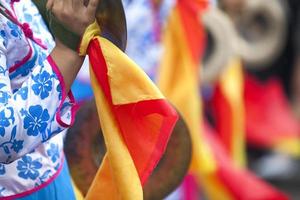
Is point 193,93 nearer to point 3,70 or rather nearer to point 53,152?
point 53,152

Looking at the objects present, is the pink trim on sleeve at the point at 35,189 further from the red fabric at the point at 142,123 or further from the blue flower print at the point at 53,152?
the red fabric at the point at 142,123

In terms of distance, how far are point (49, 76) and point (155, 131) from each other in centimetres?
30

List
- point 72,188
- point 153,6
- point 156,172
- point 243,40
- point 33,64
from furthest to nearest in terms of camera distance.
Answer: point 243,40 < point 153,6 < point 156,172 < point 72,188 < point 33,64

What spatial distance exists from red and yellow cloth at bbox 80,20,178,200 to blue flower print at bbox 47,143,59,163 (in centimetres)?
23

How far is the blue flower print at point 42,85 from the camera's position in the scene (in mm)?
2677

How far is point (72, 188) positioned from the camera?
3113 millimetres

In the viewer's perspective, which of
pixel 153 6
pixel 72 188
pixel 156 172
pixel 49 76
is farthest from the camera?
pixel 153 6

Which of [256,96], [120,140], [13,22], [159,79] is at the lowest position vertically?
[256,96]

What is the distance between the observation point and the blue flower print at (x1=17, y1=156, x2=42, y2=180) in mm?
2920

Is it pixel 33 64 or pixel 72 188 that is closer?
pixel 33 64

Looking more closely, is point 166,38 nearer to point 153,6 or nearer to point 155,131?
point 153,6

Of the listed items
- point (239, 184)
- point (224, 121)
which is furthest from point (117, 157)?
point (224, 121)

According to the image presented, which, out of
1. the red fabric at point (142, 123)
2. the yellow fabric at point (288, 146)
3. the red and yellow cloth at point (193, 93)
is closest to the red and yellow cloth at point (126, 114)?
the red fabric at point (142, 123)

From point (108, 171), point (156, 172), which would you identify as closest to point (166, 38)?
point (156, 172)
